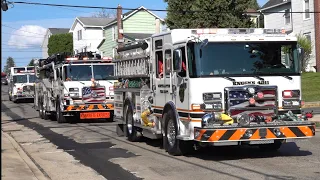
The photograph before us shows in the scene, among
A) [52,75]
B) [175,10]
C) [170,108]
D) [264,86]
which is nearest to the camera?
[264,86]

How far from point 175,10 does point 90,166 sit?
24.4 meters

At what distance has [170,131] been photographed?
10797 millimetres

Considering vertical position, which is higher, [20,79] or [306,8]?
[306,8]

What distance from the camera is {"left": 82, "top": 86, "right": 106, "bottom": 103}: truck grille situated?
2006 centimetres

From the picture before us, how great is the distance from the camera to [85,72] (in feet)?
66.5

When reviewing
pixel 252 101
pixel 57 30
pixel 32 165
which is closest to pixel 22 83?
pixel 32 165

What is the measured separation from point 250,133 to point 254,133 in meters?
0.08

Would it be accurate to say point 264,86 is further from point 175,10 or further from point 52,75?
point 175,10

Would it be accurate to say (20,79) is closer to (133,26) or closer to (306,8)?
(133,26)

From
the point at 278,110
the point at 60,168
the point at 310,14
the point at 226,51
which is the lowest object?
the point at 60,168

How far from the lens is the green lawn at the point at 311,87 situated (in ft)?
83.8

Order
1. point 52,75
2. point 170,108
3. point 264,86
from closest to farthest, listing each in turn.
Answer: point 264,86 < point 170,108 < point 52,75

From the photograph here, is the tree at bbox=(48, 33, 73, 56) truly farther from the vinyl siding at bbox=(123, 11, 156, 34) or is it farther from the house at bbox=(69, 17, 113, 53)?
the vinyl siding at bbox=(123, 11, 156, 34)

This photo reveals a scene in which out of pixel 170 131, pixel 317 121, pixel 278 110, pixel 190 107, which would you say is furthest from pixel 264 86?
pixel 317 121
